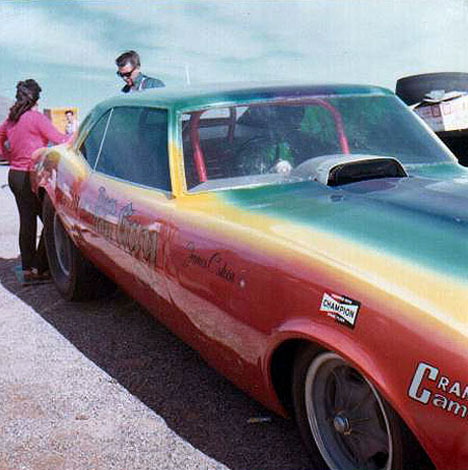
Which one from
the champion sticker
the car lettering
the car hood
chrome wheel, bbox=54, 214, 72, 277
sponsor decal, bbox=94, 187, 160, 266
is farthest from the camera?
chrome wheel, bbox=54, 214, 72, 277

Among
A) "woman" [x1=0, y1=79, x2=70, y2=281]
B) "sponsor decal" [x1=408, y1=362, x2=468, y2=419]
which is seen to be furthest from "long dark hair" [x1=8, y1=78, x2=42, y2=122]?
"sponsor decal" [x1=408, y1=362, x2=468, y2=419]

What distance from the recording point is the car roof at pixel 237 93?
3.54m

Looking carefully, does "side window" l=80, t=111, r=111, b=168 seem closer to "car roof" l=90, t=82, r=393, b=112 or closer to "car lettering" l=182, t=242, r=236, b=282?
"car roof" l=90, t=82, r=393, b=112

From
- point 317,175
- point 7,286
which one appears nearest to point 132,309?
point 7,286

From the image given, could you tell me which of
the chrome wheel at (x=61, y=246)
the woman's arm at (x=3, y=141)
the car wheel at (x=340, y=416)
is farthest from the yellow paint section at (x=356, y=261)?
the woman's arm at (x=3, y=141)

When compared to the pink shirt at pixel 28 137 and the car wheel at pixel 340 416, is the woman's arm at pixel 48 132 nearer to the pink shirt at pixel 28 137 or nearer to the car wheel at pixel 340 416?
the pink shirt at pixel 28 137

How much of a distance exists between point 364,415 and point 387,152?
A: 64.6 inches

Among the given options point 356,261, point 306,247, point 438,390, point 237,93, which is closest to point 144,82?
point 237,93

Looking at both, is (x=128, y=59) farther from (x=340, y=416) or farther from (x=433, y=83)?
(x=433, y=83)

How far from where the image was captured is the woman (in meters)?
5.60

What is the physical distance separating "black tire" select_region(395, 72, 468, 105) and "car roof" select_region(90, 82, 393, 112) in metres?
6.37

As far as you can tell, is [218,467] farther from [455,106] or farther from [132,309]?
[455,106]

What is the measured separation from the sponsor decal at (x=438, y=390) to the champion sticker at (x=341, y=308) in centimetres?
27

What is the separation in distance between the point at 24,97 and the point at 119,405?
10.4ft
